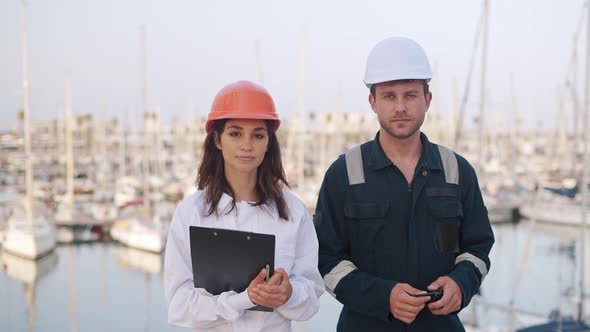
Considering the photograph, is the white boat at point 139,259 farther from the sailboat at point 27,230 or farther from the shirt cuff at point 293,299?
the shirt cuff at point 293,299

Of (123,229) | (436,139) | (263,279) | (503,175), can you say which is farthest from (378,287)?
(503,175)

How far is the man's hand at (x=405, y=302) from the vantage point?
1986 millimetres

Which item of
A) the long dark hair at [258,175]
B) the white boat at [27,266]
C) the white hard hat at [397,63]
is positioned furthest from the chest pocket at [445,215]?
the white boat at [27,266]

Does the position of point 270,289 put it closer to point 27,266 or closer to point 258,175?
point 258,175

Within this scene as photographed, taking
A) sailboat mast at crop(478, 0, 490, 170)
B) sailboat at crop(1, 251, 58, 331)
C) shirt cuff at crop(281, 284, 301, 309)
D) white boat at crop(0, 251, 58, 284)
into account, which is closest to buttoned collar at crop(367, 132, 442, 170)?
shirt cuff at crop(281, 284, 301, 309)

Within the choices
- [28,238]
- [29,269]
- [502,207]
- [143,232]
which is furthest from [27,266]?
[502,207]

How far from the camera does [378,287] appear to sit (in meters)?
2.08

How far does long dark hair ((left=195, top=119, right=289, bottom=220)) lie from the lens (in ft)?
6.83

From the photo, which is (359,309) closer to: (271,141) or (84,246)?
(271,141)

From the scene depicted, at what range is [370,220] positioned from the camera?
7.22 ft

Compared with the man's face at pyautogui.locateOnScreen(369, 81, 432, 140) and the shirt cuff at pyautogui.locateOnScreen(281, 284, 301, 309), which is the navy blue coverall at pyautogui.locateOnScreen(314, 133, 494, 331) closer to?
the man's face at pyautogui.locateOnScreen(369, 81, 432, 140)

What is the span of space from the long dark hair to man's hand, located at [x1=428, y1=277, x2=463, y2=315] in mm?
586

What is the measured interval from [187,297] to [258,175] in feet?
1.71

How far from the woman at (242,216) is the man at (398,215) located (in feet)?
0.59
